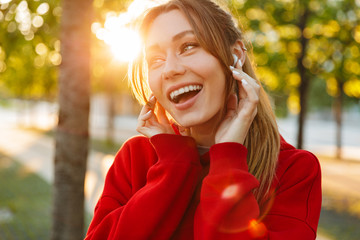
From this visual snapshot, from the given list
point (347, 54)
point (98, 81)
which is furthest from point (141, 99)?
point (98, 81)

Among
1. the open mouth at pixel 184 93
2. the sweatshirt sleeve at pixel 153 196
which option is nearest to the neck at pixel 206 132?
the sweatshirt sleeve at pixel 153 196

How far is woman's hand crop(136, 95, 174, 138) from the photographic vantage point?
1852 mm

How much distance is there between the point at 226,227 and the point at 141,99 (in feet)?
2.96

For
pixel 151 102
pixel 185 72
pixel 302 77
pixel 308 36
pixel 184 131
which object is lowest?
pixel 302 77

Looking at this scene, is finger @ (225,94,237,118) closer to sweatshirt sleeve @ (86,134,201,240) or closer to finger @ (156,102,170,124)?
sweatshirt sleeve @ (86,134,201,240)

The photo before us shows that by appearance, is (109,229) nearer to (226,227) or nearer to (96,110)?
(226,227)

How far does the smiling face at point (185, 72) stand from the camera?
5.30 feet

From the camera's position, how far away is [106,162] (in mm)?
12414

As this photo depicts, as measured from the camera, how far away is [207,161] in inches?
70.2

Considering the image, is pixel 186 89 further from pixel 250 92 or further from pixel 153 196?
pixel 153 196

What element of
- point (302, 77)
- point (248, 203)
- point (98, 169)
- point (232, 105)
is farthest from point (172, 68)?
point (302, 77)

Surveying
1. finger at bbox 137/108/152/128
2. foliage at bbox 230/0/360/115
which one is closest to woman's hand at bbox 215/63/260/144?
finger at bbox 137/108/152/128

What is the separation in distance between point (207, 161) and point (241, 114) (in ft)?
0.98

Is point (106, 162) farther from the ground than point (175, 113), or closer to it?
closer to it
